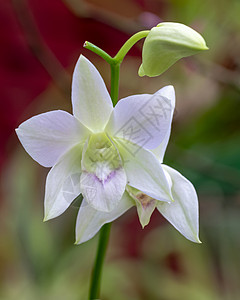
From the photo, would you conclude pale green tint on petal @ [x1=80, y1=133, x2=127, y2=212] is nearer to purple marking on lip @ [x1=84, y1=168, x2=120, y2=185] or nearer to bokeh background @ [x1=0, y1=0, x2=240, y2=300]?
purple marking on lip @ [x1=84, y1=168, x2=120, y2=185]

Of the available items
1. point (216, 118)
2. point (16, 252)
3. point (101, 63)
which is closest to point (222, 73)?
point (216, 118)

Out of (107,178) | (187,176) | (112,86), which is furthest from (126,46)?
(187,176)

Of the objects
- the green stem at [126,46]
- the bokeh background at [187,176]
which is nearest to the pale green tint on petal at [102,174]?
the green stem at [126,46]

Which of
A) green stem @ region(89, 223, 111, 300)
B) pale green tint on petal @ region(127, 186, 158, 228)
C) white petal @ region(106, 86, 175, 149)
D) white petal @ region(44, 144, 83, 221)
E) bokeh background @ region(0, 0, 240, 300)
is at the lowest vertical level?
bokeh background @ region(0, 0, 240, 300)

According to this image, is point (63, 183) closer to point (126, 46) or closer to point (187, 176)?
point (126, 46)

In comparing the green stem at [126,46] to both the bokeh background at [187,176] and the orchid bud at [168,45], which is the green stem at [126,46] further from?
the bokeh background at [187,176]

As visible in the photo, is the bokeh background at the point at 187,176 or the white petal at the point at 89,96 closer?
the white petal at the point at 89,96

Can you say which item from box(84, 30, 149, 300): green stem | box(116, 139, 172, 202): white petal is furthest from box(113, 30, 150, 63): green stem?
box(116, 139, 172, 202): white petal
